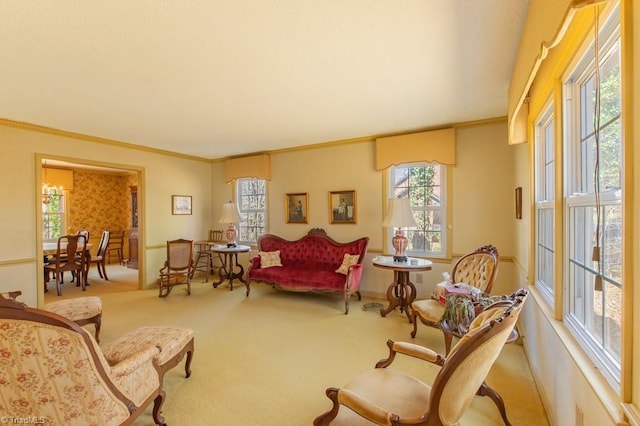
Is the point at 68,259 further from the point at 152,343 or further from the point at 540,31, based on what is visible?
the point at 540,31

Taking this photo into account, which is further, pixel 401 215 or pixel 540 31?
pixel 401 215

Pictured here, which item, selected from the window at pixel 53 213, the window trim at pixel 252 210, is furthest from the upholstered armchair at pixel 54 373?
the window at pixel 53 213

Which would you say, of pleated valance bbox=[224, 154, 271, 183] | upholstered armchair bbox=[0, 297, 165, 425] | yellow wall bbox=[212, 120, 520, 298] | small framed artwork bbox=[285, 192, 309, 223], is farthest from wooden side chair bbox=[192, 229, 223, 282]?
upholstered armchair bbox=[0, 297, 165, 425]

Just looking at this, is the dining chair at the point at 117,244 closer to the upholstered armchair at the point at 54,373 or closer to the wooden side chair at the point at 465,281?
the upholstered armchair at the point at 54,373

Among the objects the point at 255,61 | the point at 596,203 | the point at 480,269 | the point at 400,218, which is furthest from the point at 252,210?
the point at 596,203

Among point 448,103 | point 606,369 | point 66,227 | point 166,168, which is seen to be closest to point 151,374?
point 606,369

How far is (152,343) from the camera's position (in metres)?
2.11

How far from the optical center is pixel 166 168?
5676 millimetres

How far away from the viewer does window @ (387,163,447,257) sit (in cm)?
433

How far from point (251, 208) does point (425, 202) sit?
3.47m

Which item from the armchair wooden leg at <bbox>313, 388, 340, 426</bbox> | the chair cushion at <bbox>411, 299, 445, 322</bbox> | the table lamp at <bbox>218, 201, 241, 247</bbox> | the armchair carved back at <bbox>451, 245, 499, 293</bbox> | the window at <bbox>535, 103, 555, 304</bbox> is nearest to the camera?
the armchair wooden leg at <bbox>313, 388, 340, 426</bbox>

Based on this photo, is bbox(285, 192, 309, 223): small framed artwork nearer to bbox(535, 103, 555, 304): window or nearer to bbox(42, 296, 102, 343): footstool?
bbox(42, 296, 102, 343): footstool

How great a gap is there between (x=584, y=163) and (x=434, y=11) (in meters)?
1.23

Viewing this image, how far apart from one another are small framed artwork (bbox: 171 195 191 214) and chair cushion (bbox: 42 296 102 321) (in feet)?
9.44
